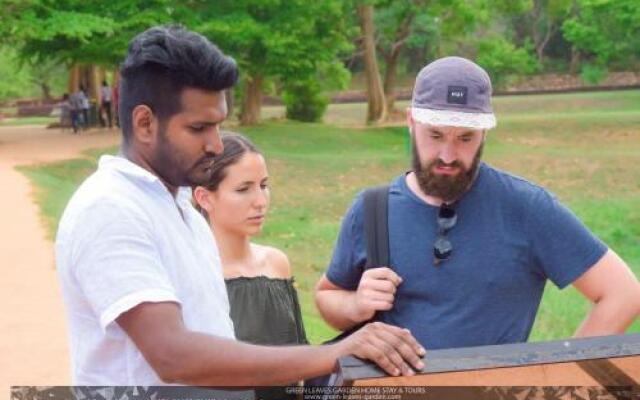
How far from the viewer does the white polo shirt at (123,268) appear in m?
1.98

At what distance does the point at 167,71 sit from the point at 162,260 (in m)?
0.39

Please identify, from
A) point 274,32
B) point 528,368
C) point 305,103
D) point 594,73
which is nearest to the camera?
point 528,368

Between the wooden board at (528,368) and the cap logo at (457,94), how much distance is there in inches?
40.8

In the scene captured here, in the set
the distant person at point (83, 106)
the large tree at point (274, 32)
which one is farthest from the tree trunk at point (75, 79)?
the large tree at point (274, 32)

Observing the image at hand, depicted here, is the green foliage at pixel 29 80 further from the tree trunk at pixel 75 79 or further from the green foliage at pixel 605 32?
the green foliage at pixel 605 32

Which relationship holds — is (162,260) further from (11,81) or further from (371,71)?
(11,81)

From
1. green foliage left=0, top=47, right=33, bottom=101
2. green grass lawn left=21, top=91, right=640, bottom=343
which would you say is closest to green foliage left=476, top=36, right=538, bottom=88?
green grass lawn left=21, top=91, right=640, bottom=343

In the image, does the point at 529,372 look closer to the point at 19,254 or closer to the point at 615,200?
the point at 19,254

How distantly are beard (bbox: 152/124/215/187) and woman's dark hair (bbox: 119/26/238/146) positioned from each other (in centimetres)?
6

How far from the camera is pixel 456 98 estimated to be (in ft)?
9.10

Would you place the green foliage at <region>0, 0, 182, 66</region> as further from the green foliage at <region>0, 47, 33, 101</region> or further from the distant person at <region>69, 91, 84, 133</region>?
the green foliage at <region>0, 47, 33, 101</region>

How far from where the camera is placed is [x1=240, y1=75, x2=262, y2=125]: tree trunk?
1353 inches

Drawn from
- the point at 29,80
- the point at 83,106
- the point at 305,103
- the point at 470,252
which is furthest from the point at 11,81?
the point at 470,252

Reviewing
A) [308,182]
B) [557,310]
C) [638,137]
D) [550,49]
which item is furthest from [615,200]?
[550,49]
